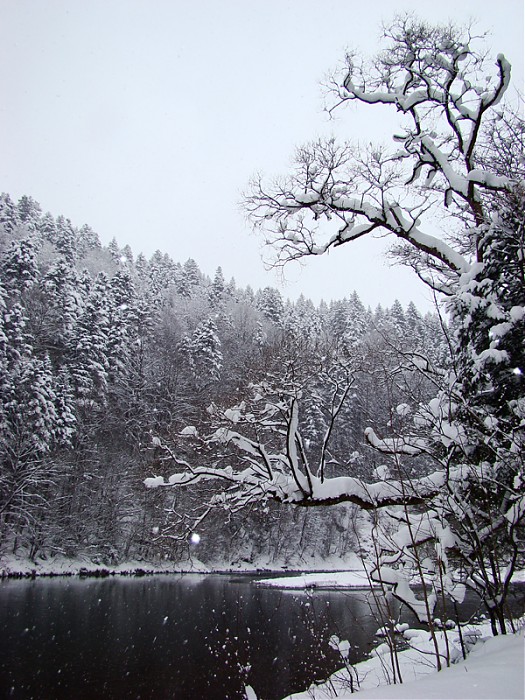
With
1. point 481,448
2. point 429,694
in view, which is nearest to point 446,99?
point 481,448

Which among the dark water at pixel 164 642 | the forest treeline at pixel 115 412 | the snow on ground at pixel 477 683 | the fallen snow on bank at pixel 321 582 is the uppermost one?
the forest treeline at pixel 115 412

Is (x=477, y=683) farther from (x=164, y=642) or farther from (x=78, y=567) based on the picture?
(x=78, y=567)

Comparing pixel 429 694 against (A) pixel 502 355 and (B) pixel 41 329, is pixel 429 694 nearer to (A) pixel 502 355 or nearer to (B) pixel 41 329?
(A) pixel 502 355

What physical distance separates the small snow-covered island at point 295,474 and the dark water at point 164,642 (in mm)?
107

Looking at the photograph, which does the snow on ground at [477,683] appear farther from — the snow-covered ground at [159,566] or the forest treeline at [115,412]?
the snow-covered ground at [159,566]

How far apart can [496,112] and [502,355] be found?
423cm

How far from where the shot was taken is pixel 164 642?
13438mm

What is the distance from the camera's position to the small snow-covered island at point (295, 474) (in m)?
4.47

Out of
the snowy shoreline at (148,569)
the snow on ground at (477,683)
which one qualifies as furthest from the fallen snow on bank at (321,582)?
the snow on ground at (477,683)

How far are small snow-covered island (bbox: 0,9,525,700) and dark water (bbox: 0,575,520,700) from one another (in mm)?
107

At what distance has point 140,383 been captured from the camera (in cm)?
3856

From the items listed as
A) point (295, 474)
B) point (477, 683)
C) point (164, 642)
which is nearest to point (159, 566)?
point (164, 642)

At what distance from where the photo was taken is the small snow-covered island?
14.7ft

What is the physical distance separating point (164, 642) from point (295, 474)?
1073 cm
